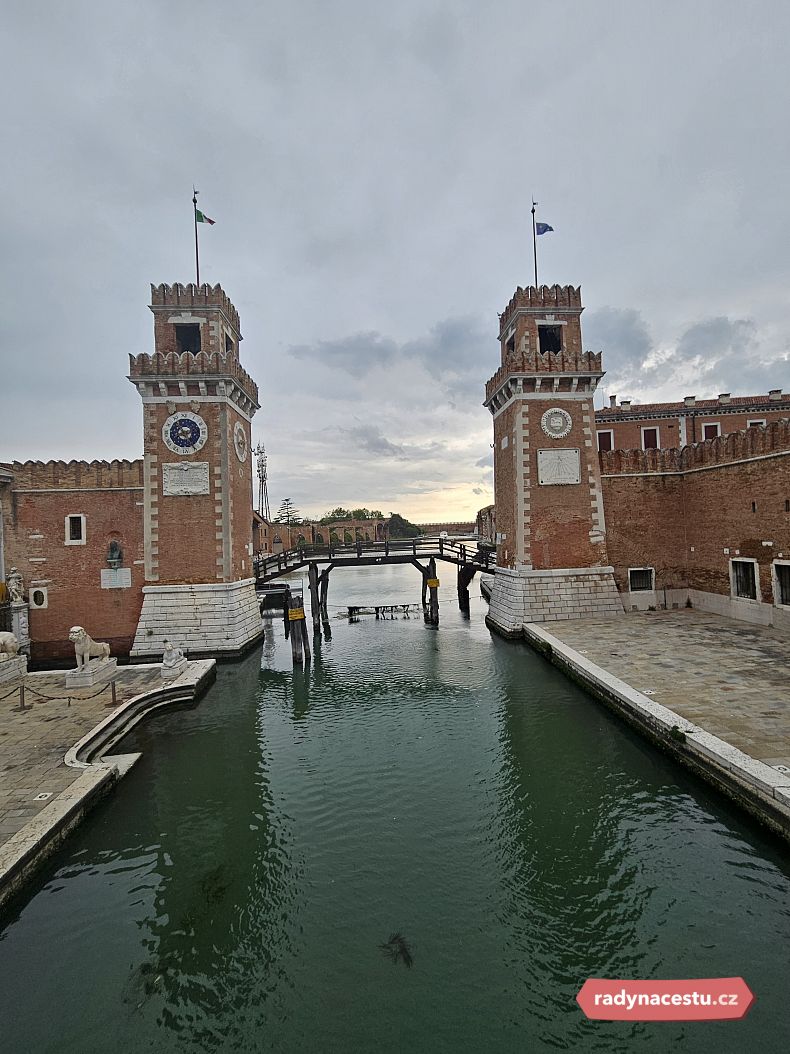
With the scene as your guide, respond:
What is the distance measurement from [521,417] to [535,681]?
1061 centimetres

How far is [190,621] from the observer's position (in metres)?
19.1

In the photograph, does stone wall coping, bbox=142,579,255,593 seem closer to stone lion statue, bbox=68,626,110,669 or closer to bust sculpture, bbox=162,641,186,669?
bust sculpture, bbox=162,641,186,669

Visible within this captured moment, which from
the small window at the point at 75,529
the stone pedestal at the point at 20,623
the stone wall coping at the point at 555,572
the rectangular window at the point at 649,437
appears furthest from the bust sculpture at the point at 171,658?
the rectangular window at the point at 649,437

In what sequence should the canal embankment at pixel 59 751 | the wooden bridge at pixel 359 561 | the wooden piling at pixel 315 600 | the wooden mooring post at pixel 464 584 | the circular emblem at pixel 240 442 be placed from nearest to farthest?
the canal embankment at pixel 59 751 → the circular emblem at pixel 240 442 → the wooden piling at pixel 315 600 → the wooden bridge at pixel 359 561 → the wooden mooring post at pixel 464 584

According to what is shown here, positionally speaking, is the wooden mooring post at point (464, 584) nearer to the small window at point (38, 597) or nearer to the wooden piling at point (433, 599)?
the wooden piling at point (433, 599)

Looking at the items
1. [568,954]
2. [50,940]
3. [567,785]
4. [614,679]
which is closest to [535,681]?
[614,679]

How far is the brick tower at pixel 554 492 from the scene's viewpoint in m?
20.2

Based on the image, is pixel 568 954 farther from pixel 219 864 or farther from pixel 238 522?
pixel 238 522

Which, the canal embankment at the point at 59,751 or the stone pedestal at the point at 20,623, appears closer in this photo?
the canal embankment at the point at 59,751

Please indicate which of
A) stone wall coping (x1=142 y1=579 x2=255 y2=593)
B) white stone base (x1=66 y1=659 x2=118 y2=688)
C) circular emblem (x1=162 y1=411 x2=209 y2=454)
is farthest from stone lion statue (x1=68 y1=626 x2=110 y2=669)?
circular emblem (x1=162 y1=411 x2=209 y2=454)

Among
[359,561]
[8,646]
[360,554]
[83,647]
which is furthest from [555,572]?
[8,646]

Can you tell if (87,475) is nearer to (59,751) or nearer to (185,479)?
(185,479)

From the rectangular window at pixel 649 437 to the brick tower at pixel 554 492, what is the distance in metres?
11.0

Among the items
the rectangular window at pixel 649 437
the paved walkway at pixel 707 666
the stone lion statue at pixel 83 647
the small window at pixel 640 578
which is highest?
the rectangular window at pixel 649 437
